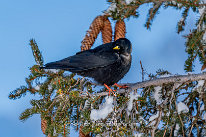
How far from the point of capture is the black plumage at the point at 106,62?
1766 mm

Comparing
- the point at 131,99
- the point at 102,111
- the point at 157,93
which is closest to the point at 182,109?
the point at 157,93

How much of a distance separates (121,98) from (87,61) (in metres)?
0.33

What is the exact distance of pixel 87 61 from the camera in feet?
5.82

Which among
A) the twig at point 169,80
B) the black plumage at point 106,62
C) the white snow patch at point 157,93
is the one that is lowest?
the white snow patch at point 157,93

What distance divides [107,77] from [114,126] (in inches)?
16.8

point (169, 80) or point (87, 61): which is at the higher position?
point (87, 61)

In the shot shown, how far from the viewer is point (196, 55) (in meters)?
2.16

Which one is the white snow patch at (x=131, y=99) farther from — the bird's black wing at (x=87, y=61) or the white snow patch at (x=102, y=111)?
the bird's black wing at (x=87, y=61)

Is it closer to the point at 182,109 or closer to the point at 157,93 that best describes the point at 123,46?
the point at 157,93

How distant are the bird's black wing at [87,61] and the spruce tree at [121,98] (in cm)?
9

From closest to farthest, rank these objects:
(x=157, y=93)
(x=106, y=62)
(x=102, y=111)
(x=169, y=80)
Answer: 1. (x=102, y=111)
2. (x=106, y=62)
3. (x=169, y=80)
4. (x=157, y=93)

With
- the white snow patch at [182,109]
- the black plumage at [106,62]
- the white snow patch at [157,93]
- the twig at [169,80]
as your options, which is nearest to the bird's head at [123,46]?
the black plumage at [106,62]

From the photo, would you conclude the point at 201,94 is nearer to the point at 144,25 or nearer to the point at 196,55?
the point at 196,55

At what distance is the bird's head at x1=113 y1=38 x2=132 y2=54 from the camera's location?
72.4 inches
